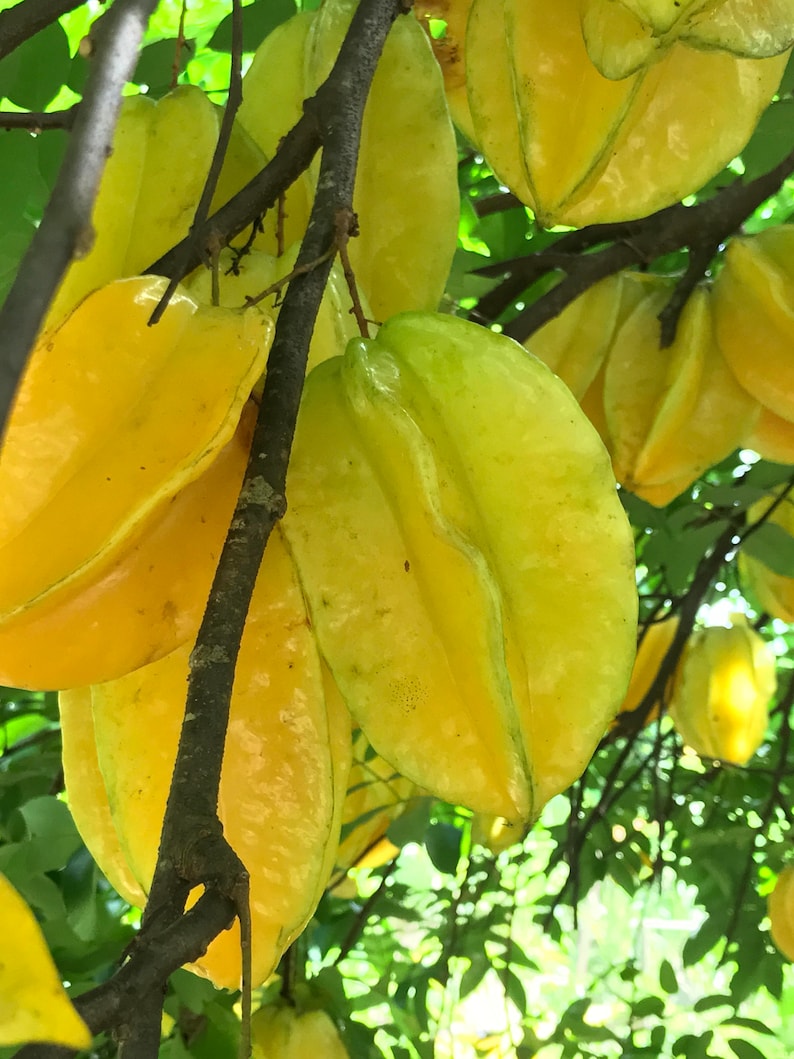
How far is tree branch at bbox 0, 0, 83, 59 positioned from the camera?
63 centimetres

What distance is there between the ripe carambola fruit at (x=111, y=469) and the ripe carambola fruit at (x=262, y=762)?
0.04 m

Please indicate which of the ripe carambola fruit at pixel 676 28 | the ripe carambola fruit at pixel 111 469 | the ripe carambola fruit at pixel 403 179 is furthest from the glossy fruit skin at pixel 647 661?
the ripe carambola fruit at pixel 111 469

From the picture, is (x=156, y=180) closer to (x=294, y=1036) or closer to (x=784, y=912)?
(x=294, y=1036)

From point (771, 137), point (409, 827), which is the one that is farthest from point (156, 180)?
point (409, 827)

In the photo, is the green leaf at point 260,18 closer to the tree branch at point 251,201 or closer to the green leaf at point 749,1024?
the tree branch at point 251,201

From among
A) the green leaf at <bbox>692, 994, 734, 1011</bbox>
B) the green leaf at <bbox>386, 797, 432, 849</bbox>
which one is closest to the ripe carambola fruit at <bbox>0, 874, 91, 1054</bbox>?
the green leaf at <bbox>386, 797, 432, 849</bbox>

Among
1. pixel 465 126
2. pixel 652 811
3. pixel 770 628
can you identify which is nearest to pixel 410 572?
pixel 465 126

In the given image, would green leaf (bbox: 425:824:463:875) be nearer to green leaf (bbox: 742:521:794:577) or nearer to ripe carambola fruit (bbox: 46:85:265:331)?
green leaf (bbox: 742:521:794:577)

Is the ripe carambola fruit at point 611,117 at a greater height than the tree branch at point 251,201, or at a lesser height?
greater

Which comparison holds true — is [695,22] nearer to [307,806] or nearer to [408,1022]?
[307,806]

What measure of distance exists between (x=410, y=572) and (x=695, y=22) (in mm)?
353

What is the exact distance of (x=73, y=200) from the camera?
0.26 meters

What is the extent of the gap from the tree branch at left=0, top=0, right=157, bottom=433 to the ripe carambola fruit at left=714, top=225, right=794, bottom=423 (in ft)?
2.88

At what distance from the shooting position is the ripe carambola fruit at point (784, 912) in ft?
4.87
